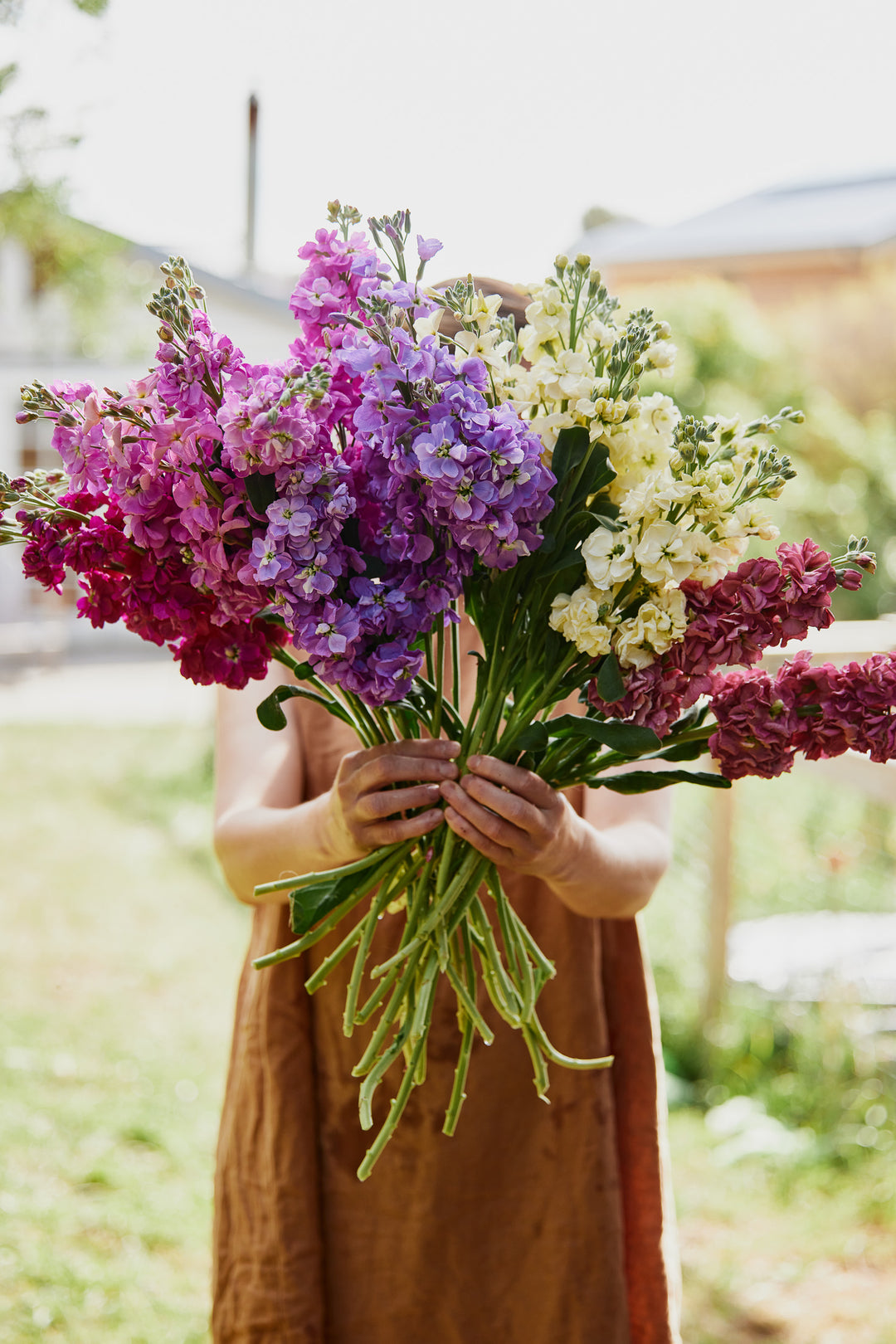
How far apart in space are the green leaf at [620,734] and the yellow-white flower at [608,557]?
125mm

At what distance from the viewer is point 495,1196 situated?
63.9 inches

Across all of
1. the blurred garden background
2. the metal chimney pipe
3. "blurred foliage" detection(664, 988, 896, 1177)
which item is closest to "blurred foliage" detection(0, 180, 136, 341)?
the blurred garden background

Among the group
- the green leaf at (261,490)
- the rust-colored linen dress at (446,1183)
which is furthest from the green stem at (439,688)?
the rust-colored linen dress at (446,1183)

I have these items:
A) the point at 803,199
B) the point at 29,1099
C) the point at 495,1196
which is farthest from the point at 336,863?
the point at 803,199

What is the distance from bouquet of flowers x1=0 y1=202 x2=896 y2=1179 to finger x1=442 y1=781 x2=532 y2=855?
0.30 ft

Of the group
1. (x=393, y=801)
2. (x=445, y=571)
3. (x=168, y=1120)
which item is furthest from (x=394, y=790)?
(x=168, y=1120)

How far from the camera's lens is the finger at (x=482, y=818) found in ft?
3.69

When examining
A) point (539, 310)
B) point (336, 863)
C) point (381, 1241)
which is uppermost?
point (539, 310)

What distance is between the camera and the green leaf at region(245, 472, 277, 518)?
0.96m

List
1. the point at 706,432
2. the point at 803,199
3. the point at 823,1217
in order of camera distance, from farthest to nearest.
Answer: the point at 803,199
the point at 823,1217
the point at 706,432

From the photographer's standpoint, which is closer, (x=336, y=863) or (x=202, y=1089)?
(x=336, y=863)

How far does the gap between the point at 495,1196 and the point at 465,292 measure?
47.2 inches

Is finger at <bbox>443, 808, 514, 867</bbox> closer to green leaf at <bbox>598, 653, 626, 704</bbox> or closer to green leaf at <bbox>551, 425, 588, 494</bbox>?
green leaf at <bbox>598, 653, 626, 704</bbox>

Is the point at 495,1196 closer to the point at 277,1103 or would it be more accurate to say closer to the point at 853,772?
the point at 277,1103
